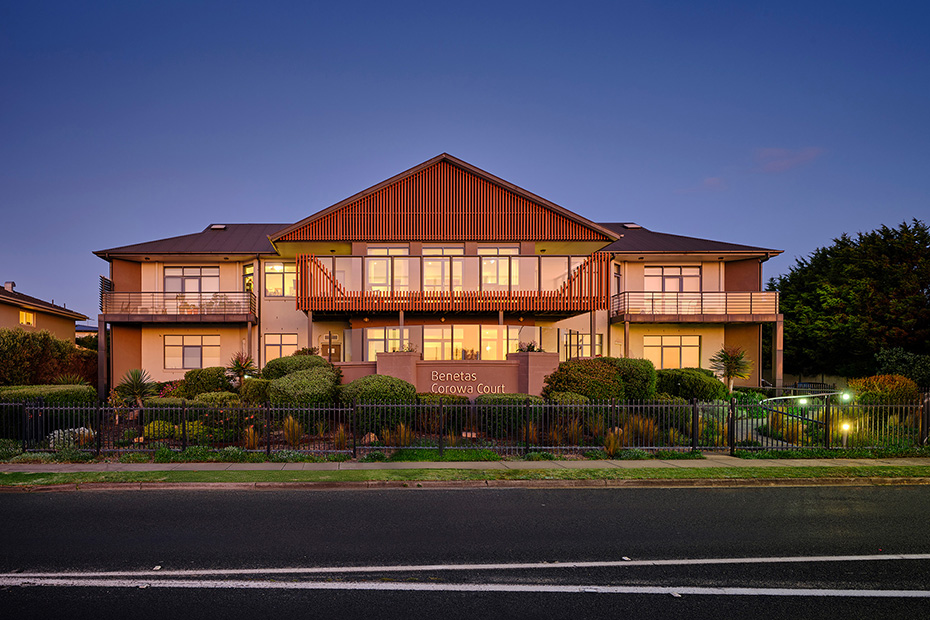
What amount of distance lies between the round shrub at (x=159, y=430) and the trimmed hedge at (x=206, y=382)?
5.74m

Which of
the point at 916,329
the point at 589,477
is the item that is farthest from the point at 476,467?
the point at 916,329

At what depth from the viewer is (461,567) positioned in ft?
21.2

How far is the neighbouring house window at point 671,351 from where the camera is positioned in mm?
31484

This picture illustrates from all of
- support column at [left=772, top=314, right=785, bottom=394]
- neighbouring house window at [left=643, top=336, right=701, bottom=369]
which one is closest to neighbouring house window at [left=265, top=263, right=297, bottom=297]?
neighbouring house window at [left=643, top=336, right=701, bottom=369]

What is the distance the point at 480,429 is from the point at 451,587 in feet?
36.6

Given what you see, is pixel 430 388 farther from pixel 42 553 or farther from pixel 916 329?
pixel 916 329

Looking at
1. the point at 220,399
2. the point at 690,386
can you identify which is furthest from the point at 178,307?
the point at 690,386

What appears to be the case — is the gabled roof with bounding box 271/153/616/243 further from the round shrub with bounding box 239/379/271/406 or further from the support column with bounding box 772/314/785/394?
the support column with bounding box 772/314/785/394

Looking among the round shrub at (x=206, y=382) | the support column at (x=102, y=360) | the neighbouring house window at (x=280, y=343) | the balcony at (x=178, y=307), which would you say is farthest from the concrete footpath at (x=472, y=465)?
the neighbouring house window at (x=280, y=343)

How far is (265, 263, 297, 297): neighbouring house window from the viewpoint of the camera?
99.4 ft

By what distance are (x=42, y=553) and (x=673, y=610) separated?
7.36 meters

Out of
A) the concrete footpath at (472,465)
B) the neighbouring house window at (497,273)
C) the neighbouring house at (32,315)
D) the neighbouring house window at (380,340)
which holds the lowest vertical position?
the concrete footpath at (472,465)

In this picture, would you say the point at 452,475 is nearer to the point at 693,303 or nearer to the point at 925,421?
the point at 925,421

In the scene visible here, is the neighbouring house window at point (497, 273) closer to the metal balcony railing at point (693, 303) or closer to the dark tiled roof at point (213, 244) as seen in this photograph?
the metal balcony railing at point (693, 303)
